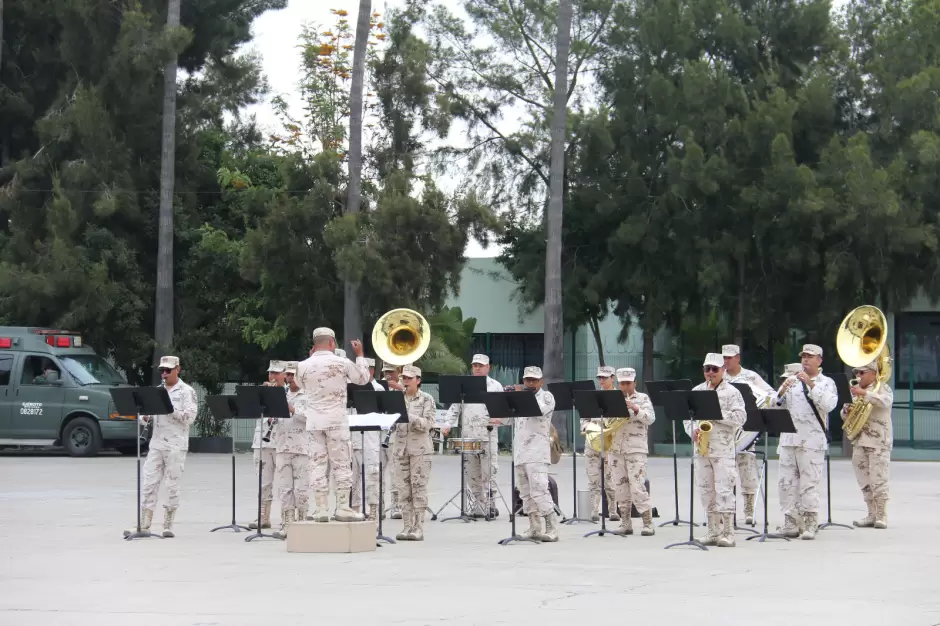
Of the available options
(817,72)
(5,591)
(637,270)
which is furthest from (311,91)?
A: (5,591)

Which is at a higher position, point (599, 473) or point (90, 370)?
point (90, 370)

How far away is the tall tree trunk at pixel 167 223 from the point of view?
32219 millimetres

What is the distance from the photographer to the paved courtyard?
986 cm

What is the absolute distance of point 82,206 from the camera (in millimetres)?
32125

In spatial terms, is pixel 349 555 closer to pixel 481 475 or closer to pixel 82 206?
pixel 481 475

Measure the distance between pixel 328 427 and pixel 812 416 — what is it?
517 centimetres

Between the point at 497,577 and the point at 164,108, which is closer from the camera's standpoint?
the point at 497,577

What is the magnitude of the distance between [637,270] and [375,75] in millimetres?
6971

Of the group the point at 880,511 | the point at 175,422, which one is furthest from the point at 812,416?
the point at 175,422

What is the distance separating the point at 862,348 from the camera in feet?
54.5

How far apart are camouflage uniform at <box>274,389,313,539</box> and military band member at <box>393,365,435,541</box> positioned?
97 centimetres

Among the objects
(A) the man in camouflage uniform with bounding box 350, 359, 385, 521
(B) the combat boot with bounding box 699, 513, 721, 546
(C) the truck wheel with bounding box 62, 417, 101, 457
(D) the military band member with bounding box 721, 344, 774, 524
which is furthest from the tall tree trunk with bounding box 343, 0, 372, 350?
(B) the combat boot with bounding box 699, 513, 721, 546

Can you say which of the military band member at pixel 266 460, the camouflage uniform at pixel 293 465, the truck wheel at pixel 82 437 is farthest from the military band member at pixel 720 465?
the truck wheel at pixel 82 437

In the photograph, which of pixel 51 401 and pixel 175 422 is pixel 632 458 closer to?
pixel 175 422
